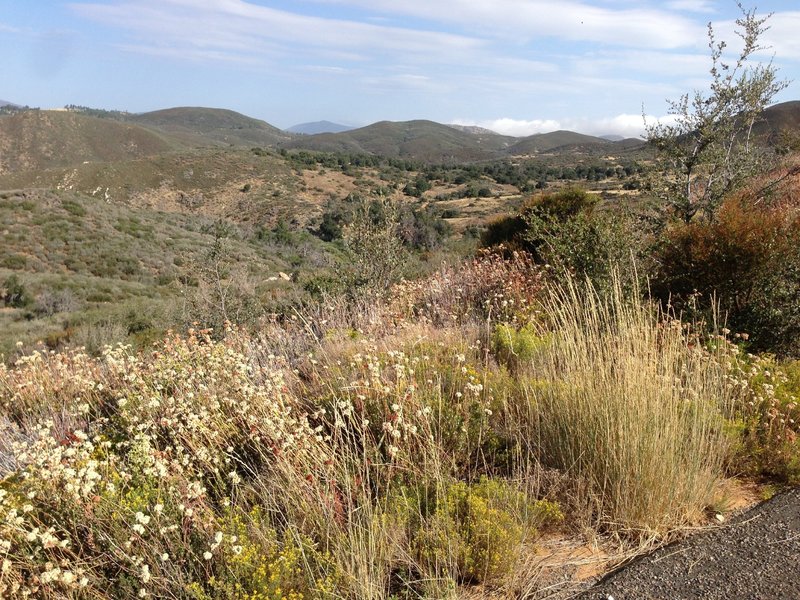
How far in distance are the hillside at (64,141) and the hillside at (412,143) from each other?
34.9 m

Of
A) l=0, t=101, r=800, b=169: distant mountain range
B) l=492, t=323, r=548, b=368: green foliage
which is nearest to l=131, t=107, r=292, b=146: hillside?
l=0, t=101, r=800, b=169: distant mountain range

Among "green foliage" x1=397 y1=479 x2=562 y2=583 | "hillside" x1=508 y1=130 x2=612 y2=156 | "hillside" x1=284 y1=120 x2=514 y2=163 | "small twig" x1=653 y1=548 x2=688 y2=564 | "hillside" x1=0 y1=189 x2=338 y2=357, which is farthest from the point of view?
"hillside" x1=508 y1=130 x2=612 y2=156

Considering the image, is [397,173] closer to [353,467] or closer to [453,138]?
[353,467]

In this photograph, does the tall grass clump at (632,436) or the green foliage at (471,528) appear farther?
the tall grass clump at (632,436)

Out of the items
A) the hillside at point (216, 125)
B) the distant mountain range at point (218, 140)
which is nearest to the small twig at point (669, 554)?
the distant mountain range at point (218, 140)

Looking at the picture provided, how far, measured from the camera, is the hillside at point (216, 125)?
506 feet

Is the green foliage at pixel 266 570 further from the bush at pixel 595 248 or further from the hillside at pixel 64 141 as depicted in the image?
the hillside at pixel 64 141

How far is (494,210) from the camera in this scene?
43844 mm

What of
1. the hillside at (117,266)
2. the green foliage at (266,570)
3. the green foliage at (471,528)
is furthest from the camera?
the hillside at (117,266)

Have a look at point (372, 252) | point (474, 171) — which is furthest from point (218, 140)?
point (372, 252)

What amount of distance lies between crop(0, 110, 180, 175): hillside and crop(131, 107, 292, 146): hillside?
37.4 meters

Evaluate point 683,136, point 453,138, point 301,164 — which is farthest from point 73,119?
point 683,136

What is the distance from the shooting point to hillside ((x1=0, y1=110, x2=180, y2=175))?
87.2 m

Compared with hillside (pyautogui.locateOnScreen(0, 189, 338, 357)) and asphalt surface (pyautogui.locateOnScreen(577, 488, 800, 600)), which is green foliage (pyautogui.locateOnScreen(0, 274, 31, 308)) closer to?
hillside (pyautogui.locateOnScreen(0, 189, 338, 357))
